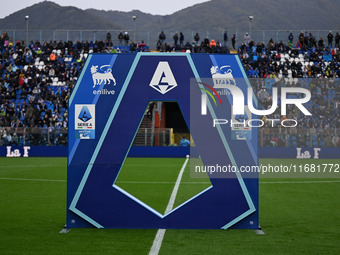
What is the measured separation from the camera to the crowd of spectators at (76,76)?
130 ft

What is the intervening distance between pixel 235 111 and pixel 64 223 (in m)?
3.98

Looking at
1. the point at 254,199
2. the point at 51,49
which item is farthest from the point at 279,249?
the point at 51,49

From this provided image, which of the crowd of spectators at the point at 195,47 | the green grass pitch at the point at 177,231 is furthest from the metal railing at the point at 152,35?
the green grass pitch at the point at 177,231

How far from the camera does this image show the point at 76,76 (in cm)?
4981

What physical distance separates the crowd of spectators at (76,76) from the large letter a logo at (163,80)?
27.2 metres

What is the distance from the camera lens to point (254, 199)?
10.6 m

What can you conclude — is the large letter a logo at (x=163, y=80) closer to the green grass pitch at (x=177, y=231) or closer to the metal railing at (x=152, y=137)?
the green grass pitch at (x=177, y=231)

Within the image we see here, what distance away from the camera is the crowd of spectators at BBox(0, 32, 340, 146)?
130ft

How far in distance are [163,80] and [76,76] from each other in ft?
131

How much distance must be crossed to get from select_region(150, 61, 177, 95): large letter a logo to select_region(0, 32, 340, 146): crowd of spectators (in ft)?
89.1

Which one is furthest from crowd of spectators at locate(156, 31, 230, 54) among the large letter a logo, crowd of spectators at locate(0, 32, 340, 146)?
the large letter a logo

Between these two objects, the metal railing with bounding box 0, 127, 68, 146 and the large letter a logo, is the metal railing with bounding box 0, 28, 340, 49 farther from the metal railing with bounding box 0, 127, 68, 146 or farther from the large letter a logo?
the large letter a logo

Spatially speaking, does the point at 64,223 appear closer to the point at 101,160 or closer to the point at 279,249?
the point at 101,160

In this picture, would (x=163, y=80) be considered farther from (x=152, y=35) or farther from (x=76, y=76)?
(x=152, y=35)
